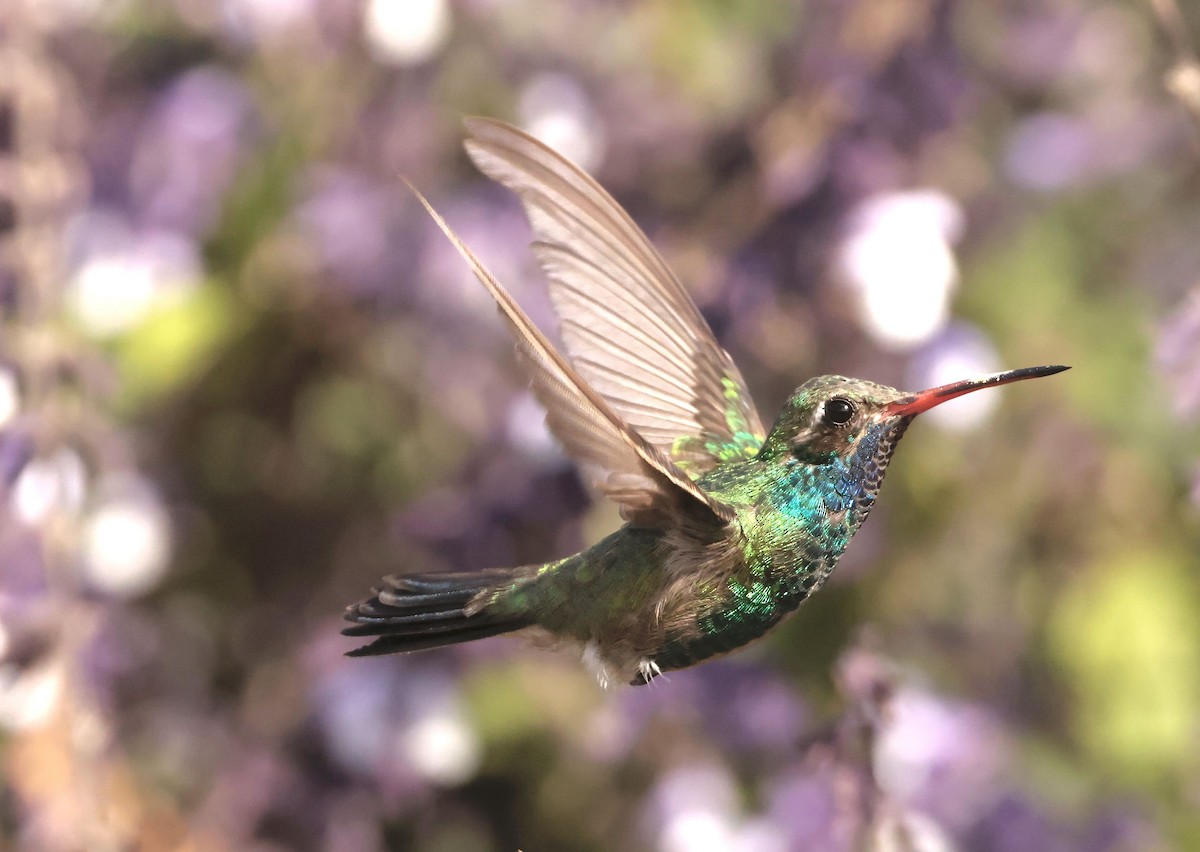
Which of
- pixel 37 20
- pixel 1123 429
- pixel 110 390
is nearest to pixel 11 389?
pixel 110 390

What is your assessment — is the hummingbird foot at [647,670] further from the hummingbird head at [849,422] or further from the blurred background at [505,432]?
the blurred background at [505,432]

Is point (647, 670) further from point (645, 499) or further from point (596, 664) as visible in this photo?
point (645, 499)

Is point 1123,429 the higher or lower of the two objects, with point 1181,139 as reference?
lower

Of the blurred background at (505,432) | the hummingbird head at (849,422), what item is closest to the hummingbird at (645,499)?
the hummingbird head at (849,422)

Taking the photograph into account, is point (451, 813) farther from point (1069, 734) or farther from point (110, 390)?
point (1069, 734)

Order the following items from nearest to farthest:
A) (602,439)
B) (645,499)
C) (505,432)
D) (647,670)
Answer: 1. (602,439)
2. (645,499)
3. (647,670)
4. (505,432)

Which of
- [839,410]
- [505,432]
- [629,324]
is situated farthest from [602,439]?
[505,432]
